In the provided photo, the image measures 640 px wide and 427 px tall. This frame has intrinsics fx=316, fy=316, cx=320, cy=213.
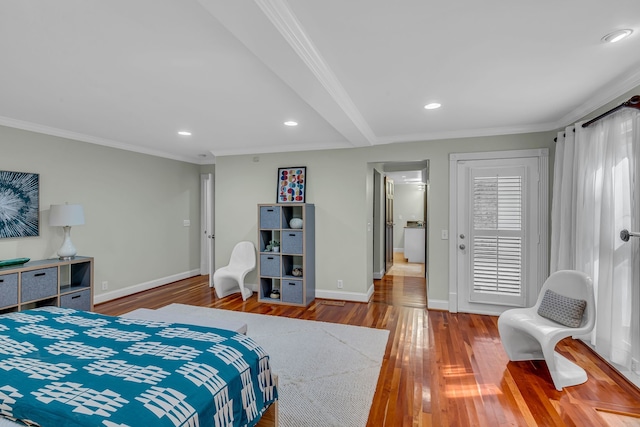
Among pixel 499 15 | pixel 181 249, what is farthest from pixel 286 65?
pixel 181 249

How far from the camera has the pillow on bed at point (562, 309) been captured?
2.49 meters

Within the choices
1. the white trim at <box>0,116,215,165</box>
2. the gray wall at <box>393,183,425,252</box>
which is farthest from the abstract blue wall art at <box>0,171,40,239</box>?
the gray wall at <box>393,183,425,252</box>

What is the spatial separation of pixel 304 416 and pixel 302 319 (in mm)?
1842

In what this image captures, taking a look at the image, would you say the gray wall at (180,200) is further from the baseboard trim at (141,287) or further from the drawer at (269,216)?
the drawer at (269,216)

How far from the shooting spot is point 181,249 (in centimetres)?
613

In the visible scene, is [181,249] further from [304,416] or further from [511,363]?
[511,363]

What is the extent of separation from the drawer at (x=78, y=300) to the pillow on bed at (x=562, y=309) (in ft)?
16.2

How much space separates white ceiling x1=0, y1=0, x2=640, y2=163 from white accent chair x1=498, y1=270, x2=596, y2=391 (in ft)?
5.40

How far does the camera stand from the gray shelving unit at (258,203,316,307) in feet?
14.9

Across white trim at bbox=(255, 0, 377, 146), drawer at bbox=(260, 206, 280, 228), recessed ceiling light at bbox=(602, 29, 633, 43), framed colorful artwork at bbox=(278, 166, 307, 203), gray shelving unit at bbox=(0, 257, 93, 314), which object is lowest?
gray shelving unit at bbox=(0, 257, 93, 314)

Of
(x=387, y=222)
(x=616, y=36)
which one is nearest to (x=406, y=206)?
(x=387, y=222)

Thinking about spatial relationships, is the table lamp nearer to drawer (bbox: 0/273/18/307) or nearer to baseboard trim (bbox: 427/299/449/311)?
drawer (bbox: 0/273/18/307)

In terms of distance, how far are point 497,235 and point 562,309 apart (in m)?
1.51

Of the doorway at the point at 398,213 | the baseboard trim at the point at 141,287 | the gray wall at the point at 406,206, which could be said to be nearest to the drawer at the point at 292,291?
the doorway at the point at 398,213
